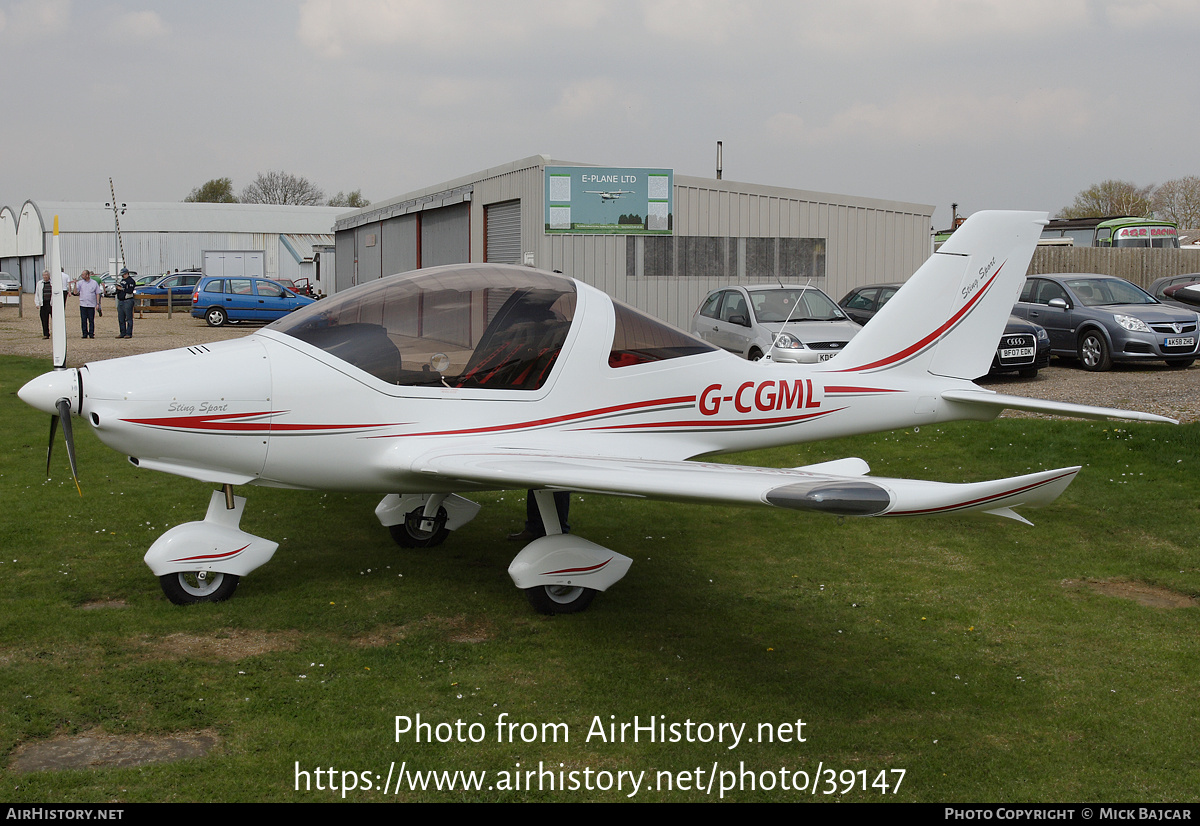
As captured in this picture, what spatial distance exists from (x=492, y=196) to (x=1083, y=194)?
67377mm

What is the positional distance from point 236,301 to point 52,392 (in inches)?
1148

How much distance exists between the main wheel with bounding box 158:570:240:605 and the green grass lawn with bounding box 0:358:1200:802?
0.08 meters

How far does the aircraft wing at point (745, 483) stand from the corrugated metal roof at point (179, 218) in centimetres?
6498

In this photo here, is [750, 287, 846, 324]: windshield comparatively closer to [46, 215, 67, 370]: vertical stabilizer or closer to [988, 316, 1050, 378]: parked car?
[988, 316, 1050, 378]: parked car

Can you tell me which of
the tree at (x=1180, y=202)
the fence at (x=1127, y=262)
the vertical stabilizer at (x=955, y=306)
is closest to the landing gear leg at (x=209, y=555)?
the vertical stabilizer at (x=955, y=306)

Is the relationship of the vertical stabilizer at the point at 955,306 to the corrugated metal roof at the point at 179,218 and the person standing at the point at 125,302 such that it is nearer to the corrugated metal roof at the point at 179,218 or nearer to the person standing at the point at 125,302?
the person standing at the point at 125,302

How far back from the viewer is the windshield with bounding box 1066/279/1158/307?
684 inches

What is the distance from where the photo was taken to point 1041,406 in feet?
20.5

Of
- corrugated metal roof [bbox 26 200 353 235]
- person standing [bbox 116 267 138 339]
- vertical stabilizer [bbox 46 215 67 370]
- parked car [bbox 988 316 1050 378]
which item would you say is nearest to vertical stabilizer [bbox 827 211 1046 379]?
vertical stabilizer [bbox 46 215 67 370]

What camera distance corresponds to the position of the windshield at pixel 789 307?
51.0ft

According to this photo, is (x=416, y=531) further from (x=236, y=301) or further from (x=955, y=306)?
(x=236, y=301)

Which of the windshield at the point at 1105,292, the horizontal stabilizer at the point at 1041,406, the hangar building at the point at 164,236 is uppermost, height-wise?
the hangar building at the point at 164,236

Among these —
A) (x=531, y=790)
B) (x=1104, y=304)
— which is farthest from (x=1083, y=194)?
(x=531, y=790)

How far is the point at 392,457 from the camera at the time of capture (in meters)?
5.42
